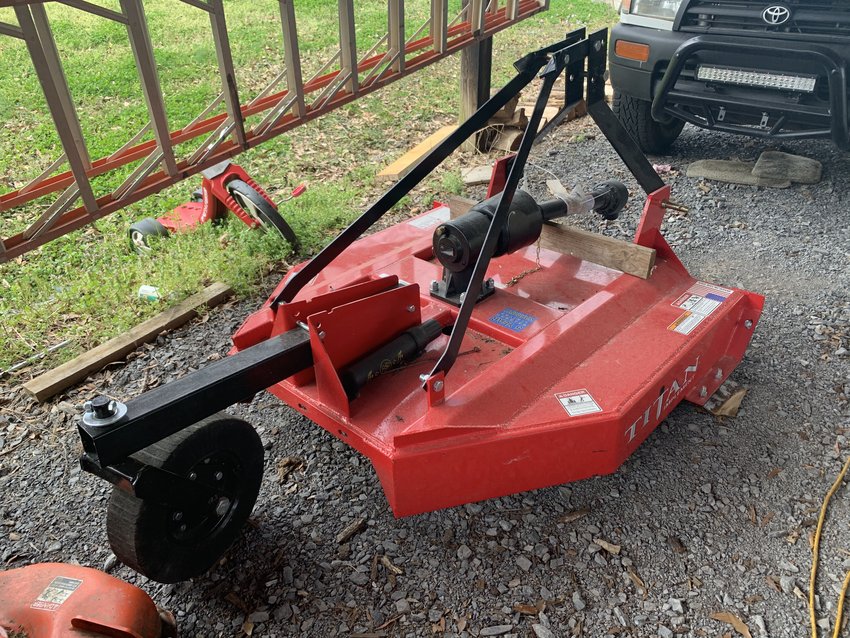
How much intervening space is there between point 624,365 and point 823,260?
8.26 feet

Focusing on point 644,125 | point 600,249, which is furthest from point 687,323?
point 644,125

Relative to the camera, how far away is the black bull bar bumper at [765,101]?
419 centimetres

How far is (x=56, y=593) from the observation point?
6.15 feet

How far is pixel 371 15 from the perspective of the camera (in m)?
9.73

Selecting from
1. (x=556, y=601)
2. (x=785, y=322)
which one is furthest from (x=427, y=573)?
(x=785, y=322)

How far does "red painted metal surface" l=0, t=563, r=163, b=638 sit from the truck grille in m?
4.76

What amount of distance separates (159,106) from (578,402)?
2388mm

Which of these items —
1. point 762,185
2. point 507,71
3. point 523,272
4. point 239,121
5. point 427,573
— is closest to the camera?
point 427,573

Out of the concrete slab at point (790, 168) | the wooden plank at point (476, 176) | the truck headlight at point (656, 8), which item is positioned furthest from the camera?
the wooden plank at point (476, 176)

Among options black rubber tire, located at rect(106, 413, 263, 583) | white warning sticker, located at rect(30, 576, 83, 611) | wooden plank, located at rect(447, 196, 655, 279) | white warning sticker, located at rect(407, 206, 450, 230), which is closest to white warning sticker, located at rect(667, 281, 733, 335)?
wooden plank, located at rect(447, 196, 655, 279)

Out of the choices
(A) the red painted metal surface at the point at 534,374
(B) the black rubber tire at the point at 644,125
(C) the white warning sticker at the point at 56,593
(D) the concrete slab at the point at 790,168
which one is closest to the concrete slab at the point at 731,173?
(D) the concrete slab at the point at 790,168

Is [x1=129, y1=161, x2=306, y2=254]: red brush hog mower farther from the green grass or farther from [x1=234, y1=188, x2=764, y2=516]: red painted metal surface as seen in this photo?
[x1=234, y1=188, x2=764, y2=516]: red painted metal surface

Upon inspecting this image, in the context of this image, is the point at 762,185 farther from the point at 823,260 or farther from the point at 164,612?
the point at 164,612

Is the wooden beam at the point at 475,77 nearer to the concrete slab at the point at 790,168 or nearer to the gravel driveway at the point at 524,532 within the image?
the concrete slab at the point at 790,168
